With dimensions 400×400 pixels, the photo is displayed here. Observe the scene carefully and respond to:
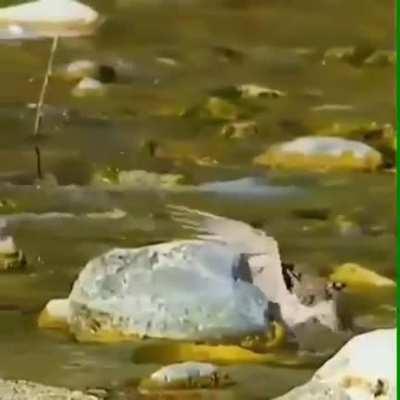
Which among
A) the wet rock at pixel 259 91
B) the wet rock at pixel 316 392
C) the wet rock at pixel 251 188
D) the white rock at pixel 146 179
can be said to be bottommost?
the wet rock at pixel 316 392

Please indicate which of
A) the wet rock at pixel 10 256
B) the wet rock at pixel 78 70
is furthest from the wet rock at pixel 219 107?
the wet rock at pixel 10 256

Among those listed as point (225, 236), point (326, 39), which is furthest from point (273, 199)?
point (326, 39)

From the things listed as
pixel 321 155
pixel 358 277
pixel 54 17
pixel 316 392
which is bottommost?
pixel 316 392

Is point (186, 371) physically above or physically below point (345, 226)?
below

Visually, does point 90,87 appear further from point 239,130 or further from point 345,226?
point 345,226

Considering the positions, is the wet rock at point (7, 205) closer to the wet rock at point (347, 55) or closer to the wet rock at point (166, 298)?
the wet rock at point (166, 298)

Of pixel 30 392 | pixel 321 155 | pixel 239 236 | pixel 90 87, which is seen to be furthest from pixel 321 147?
pixel 30 392

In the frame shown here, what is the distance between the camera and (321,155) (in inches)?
33.8

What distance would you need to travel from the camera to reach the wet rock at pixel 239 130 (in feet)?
2.83

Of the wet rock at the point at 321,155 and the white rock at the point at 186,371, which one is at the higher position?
the wet rock at the point at 321,155

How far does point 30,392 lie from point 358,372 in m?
0.31

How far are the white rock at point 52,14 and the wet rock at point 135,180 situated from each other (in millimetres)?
147

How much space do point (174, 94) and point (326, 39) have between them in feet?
0.50

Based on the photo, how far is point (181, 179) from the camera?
861 millimetres
